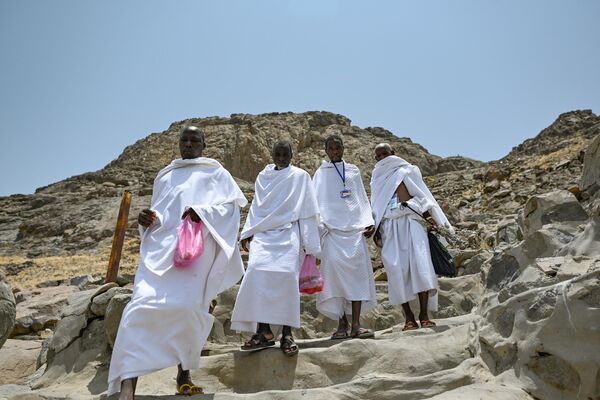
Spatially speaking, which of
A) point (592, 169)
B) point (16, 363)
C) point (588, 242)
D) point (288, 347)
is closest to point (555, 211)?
point (592, 169)

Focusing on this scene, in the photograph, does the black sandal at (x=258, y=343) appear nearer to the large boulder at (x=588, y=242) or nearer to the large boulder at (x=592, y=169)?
the large boulder at (x=588, y=242)

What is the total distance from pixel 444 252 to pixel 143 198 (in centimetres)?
2562

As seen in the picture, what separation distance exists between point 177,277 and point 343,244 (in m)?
2.03

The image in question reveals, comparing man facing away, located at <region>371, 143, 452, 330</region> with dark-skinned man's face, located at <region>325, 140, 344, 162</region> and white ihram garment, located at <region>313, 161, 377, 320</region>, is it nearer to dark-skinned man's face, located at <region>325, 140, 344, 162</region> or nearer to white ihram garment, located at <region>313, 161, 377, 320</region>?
white ihram garment, located at <region>313, 161, 377, 320</region>

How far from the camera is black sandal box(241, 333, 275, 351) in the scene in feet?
14.9

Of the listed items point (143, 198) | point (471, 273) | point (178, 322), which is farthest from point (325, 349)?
point (143, 198)

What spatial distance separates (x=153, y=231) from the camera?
13.8 ft

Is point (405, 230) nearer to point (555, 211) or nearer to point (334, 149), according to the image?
point (334, 149)

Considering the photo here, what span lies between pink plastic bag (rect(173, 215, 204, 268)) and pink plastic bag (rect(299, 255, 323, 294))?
1.30m

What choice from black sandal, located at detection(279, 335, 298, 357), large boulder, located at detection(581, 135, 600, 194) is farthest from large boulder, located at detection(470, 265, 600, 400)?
black sandal, located at detection(279, 335, 298, 357)

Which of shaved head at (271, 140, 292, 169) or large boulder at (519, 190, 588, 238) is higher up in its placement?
shaved head at (271, 140, 292, 169)

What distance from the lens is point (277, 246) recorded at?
4.91 metres

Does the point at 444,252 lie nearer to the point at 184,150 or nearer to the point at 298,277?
the point at 298,277

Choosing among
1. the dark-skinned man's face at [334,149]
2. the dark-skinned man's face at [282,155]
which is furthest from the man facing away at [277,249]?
the dark-skinned man's face at [334,149]
